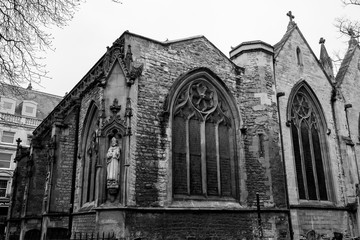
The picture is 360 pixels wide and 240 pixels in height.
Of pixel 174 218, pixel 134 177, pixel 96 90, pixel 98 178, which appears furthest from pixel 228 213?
pixel 96 90

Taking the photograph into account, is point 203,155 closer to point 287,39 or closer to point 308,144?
point 308,144

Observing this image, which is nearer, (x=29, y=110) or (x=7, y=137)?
(x=7, y=137)

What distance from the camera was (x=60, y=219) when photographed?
12.7 metres

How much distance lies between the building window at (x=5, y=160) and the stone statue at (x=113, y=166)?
24881mm

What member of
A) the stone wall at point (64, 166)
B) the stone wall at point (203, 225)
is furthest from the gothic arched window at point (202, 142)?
the stone wall at point (64, 166)

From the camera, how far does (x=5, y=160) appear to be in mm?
30172

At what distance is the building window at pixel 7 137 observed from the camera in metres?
30.3

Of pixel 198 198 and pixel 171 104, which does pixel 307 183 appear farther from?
pixel 171 104

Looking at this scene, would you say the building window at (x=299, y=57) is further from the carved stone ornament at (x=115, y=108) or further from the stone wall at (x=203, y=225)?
the carved stone ornament at (x=115, y=108)

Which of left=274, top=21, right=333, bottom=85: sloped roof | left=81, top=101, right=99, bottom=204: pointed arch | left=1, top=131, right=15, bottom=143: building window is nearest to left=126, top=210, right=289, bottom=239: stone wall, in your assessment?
left=81, top=101, right=99, bottom=204: pointed arch

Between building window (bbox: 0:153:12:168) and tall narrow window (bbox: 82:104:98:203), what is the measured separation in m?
20.9

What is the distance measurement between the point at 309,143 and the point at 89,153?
338 inches

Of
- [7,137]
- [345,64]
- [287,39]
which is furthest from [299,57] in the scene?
[7,137]

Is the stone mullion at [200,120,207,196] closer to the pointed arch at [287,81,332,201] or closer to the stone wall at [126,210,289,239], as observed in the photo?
the stone wall at [126,210,289,239]
